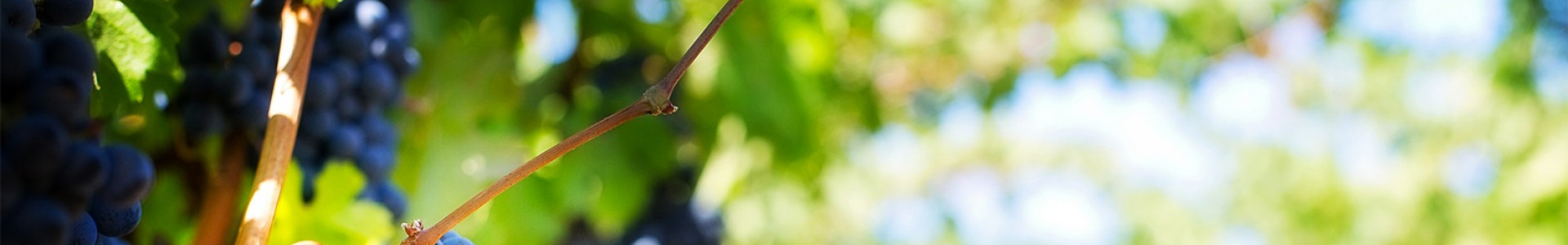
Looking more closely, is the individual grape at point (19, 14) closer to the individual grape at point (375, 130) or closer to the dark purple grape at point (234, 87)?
the dark purple grape at point (234, 87)

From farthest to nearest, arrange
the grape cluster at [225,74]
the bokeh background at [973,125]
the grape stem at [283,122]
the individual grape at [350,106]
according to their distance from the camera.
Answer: the bokeh background at [973,125]
the individual grape at [350,106]
the grape cluster at [225,74]
the grape stem at [283,122]

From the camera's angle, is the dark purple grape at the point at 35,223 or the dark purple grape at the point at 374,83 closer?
the dark purple grape at the point at 35,223

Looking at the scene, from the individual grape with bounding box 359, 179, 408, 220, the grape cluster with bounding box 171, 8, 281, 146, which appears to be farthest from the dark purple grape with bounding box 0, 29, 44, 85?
the individual grape with bounding box 359, 179, 408, 220

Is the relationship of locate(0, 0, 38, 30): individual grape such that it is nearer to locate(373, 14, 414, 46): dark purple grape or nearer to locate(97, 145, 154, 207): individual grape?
locate(97, 145, 154, 207): individual grape

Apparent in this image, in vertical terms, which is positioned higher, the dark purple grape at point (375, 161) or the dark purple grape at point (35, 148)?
the dark purple grape at point (375, 161)

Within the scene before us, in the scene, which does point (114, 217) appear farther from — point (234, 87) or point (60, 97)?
point (234, 87)

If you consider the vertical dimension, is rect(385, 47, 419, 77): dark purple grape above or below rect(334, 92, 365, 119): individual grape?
above

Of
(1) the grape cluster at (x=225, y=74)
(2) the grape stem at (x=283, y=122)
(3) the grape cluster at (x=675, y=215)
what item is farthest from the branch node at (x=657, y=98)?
Answer: (3) the grape cluster at (x=675, y=215)
